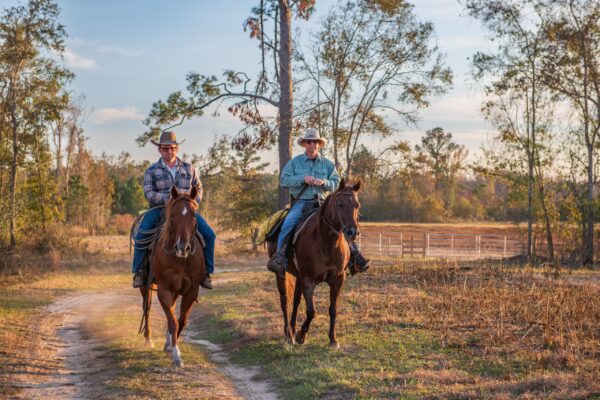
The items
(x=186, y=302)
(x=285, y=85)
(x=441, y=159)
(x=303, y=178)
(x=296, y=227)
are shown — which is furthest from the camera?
(x=441, y=159)

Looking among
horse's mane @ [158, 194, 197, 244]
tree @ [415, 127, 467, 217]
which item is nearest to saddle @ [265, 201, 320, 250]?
horse's mane @ [158, 194, 197, 244]

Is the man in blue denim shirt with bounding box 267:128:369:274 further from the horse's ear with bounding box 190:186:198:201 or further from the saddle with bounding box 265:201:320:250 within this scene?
the horse's ear with bounding box 190:186:198:201

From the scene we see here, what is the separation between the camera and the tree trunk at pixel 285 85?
856 inches

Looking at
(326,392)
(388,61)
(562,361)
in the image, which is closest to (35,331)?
(326,392)

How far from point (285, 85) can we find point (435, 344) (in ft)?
43.7

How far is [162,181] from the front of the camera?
10070 millimetres

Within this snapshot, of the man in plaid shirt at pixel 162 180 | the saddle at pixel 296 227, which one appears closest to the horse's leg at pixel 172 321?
the man in plaid shirt at pixel 162 180

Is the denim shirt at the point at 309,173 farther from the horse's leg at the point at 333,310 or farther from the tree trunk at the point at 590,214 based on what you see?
the tree trunk at the point at 590,214

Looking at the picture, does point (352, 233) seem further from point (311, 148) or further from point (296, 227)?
point (311, 148)

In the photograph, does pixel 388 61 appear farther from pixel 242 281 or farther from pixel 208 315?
pixel 208 315

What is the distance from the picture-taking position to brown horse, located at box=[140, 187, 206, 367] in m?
8.64

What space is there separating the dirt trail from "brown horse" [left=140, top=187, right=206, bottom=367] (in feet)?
2.68

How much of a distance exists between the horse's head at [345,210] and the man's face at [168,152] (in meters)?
2.49

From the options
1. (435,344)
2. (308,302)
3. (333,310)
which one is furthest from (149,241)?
(435,344)
